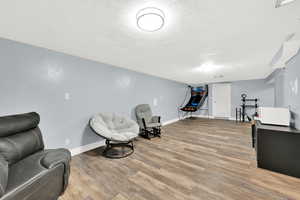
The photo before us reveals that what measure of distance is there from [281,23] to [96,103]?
3544mm

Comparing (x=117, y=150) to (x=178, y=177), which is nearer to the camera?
(x=178, y=177)

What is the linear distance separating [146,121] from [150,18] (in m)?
3.06

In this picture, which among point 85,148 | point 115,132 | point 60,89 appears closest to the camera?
point 60,89

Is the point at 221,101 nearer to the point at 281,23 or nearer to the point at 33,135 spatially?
the point at 281,23

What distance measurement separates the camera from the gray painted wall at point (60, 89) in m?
1.85

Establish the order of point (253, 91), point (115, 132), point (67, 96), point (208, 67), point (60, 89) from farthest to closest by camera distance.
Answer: point (253, 91) → point (208, 67) → point (115, 132) → point (67, 96) → point (60, 89)

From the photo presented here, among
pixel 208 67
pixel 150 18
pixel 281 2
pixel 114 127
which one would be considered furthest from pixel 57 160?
pixel 208 67

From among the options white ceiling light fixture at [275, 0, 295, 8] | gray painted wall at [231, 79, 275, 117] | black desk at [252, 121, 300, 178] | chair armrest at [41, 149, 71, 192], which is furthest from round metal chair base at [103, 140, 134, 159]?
gray painted wall at [231, 79, 275, 117]

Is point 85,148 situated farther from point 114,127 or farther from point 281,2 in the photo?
point 281,2

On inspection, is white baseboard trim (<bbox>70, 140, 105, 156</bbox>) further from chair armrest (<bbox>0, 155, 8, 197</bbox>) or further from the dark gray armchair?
chair armrest (<bbox>0, 155, 8, 197</bbox>)

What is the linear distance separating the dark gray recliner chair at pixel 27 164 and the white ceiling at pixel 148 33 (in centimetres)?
126

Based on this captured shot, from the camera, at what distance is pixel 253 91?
224 inches

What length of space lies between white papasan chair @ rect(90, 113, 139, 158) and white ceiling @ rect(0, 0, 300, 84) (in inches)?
60.6

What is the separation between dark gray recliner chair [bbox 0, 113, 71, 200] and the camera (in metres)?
1.02
